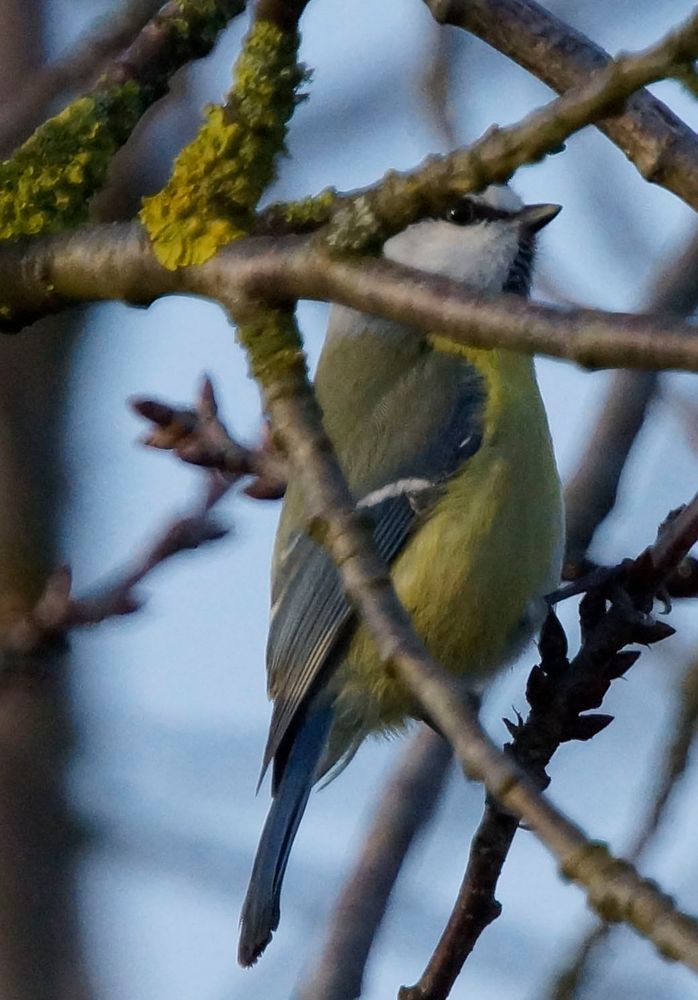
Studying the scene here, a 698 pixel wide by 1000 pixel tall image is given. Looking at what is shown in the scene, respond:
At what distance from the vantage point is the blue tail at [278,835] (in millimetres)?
2078

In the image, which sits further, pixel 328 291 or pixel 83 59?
pixel 83 59

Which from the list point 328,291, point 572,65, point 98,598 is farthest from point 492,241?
point 328,291

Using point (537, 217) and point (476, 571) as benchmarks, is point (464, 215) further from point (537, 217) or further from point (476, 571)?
point (476, 571)

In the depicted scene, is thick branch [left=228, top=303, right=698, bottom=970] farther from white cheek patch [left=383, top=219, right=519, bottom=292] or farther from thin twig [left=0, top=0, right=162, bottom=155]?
white cheek patch [left=383, top=219, right=519, bottom=292]

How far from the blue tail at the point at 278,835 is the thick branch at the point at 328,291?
0.93 m

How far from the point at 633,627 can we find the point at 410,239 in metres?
1.90

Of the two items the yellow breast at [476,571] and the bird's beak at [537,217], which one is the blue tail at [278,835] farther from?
the bird's beak at [537,217]

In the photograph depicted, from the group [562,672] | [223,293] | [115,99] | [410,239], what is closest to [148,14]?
[115,99]

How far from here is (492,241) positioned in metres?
3.21

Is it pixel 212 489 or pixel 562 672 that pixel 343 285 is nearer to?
pixel 562 672

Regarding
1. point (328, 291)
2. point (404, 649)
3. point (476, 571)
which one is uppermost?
point (476, 571)

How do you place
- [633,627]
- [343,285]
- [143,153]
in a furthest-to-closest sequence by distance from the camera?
[143,153], [633,627], [343,285]

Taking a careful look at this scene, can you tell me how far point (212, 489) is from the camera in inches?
95.2

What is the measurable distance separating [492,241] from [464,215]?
81 mm
